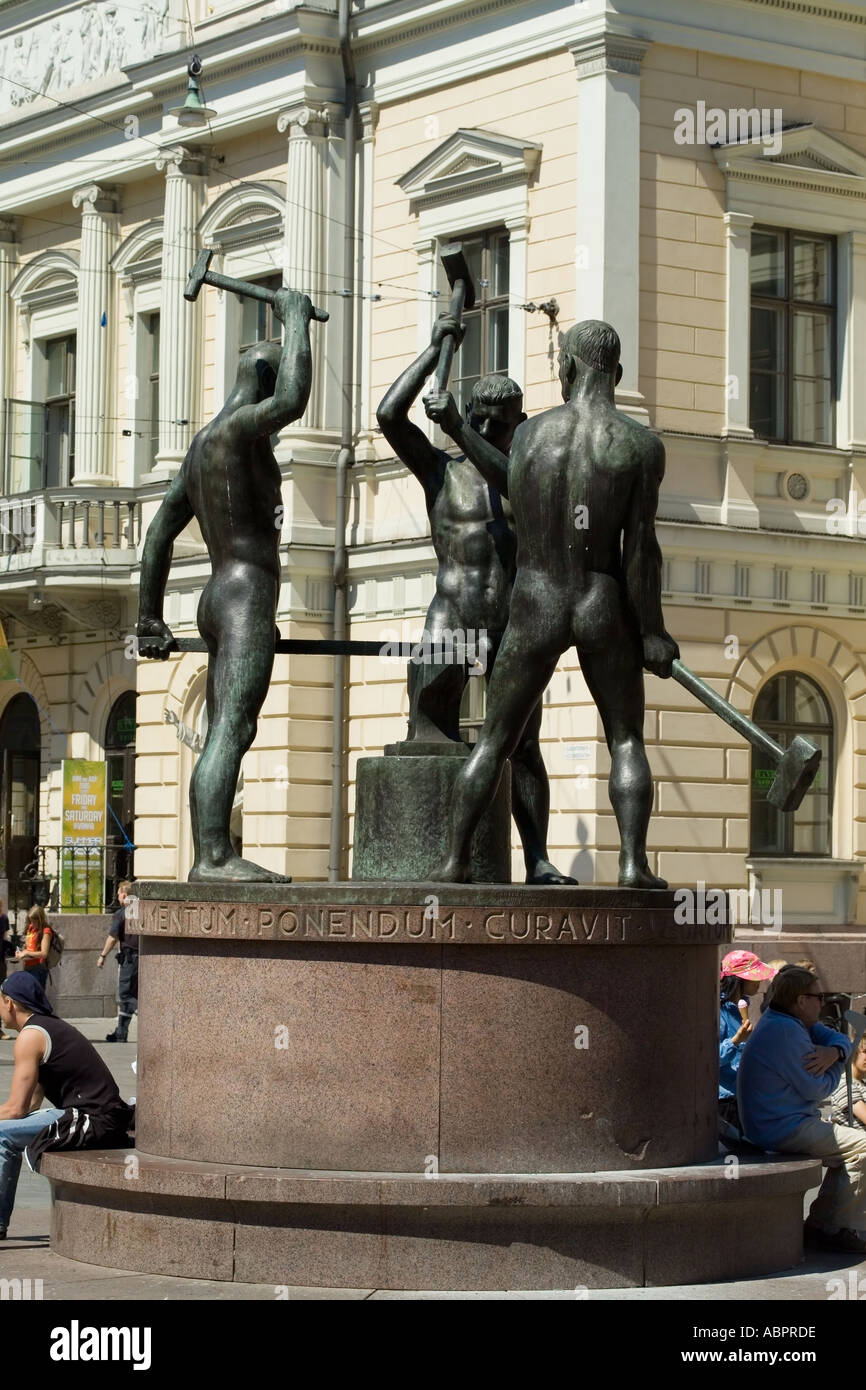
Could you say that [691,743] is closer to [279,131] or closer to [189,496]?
[279,131]

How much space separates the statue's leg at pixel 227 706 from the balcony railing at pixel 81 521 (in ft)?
65.8

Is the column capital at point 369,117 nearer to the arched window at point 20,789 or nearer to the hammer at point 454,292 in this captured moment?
the arched window at point 20,789

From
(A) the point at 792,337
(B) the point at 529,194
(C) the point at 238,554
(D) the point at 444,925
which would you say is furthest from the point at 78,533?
(D) the point at 444,925

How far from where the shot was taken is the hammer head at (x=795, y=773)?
33.4 ft

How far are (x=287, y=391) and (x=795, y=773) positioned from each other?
262 centimetres

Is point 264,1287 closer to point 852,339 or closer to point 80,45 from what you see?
point 852,339

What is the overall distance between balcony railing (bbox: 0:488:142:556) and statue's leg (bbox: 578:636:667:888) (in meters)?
20.9

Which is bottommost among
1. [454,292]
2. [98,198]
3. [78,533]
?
[454,292]

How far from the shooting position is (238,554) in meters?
11.0

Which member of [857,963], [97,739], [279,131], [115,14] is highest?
[115,14]

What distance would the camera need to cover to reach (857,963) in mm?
25500

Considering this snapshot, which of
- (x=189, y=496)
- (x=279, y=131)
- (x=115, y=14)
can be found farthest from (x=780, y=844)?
(x=189, y=496)

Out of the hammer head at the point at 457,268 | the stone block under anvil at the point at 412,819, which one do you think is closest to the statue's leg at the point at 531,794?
the stone block under anvil at the point at 412,819

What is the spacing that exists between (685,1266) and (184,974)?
7.20 ft
